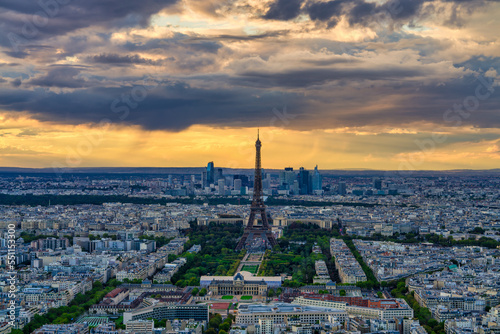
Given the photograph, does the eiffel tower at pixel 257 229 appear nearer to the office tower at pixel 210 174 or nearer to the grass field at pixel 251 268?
the grass field at pixel 251 268

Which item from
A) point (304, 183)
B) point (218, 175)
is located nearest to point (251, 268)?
point (304, 183)

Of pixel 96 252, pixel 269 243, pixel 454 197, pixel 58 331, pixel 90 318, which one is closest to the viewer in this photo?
pixel 58 331

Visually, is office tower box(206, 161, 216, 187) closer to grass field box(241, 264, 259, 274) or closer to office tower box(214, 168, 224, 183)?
office tower box(214, 168, 224, 183)

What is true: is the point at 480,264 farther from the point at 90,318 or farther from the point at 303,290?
the point at 90,318

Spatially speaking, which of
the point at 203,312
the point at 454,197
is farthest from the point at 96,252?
the point at 454,197

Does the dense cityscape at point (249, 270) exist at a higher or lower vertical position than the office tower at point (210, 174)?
lower

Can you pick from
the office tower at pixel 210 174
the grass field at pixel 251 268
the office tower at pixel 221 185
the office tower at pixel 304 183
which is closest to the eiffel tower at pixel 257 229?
the grass field at pixel 251 268

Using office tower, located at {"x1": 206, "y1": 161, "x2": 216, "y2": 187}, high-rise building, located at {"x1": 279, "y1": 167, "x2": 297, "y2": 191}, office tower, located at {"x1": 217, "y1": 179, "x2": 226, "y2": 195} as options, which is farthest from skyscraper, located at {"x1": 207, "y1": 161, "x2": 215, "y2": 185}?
high-rise building, located at {"x1": 279, "y1": 167, "x2": 297, "y2": 191}

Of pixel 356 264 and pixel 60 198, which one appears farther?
pixel 60 198

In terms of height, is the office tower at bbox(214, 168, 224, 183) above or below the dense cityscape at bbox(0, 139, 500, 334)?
above

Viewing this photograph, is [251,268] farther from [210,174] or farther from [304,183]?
[210,174]

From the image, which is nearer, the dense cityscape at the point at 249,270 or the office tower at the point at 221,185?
the dense cityscape at the point at 249,270
